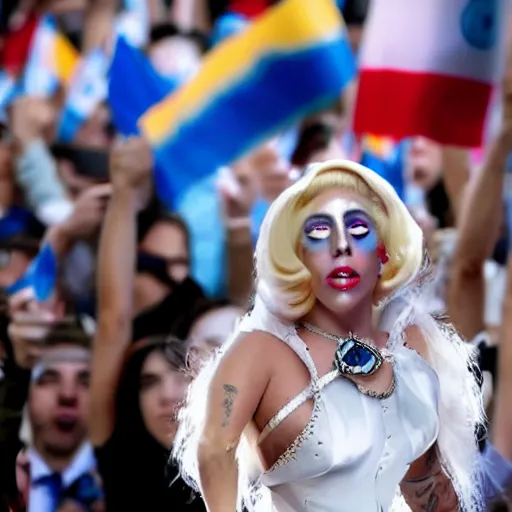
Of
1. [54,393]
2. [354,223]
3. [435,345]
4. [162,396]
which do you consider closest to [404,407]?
[435,345]

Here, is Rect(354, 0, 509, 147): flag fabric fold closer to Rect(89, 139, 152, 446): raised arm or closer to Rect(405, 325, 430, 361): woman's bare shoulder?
Rect(89, 139, 152, 446): raised arm

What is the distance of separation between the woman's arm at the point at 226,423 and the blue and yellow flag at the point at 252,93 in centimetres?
177

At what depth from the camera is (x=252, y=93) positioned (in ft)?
11.2

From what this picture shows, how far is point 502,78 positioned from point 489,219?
1.55 feet

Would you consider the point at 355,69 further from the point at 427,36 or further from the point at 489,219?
the point at 489,219

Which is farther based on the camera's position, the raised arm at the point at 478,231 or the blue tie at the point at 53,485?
the blue tie at the point at 53,485

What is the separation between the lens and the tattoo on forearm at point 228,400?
5.44 feet

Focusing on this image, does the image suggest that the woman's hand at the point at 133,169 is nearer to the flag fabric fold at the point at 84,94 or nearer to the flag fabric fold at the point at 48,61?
the flag fabric fold at the point at 84,94

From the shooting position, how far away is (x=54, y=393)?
125 inches

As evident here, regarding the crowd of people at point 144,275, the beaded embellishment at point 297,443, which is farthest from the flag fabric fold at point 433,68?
the beaded embellishment at point 297,443

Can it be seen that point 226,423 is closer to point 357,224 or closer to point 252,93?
point 357,224

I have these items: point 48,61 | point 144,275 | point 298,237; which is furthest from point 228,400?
point 48,61

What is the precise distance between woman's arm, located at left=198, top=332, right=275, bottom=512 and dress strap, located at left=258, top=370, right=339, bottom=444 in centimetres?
3

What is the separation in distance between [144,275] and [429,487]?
160 centimetres
